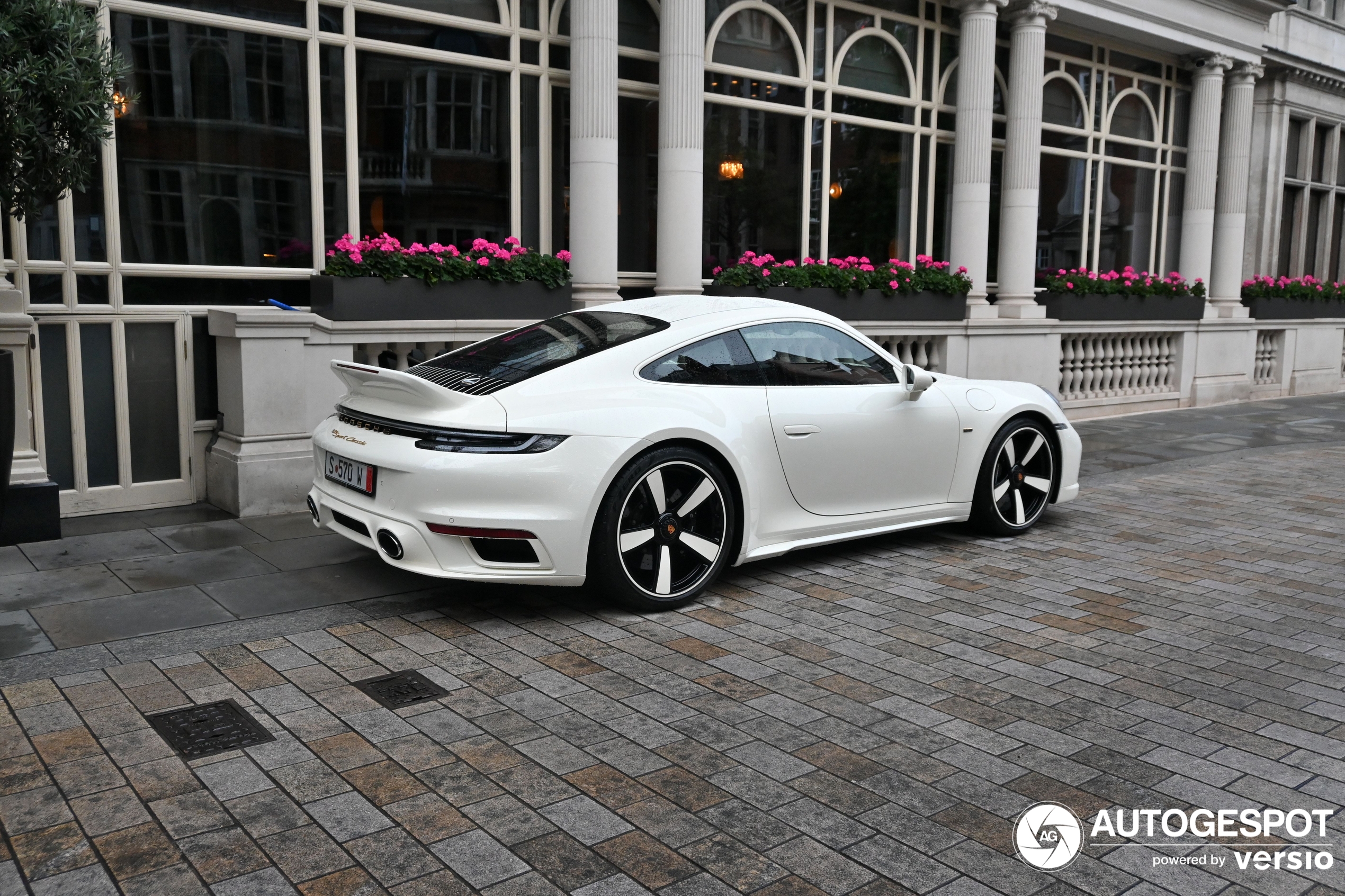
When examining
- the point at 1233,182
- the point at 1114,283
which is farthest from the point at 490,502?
the point at 1233,182

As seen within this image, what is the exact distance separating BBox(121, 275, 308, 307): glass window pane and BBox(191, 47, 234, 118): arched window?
1.23m

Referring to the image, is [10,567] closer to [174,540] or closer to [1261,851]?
[174,540]

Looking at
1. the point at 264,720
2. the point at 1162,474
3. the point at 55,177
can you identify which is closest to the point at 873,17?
the point at 1162,474

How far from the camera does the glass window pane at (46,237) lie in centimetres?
766

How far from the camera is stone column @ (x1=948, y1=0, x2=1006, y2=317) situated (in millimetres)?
13156

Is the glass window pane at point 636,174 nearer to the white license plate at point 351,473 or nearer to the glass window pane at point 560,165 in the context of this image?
the glass window pane at point 560,165

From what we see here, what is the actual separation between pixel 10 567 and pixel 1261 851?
6.20 m

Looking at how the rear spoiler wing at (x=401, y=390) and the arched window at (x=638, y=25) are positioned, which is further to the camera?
the arched window at (x=638, y=25)

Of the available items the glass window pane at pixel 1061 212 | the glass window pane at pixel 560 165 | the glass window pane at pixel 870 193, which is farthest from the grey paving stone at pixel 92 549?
the glass window pane at pixel 1061 212

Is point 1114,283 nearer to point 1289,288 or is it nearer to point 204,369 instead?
point 1289,288

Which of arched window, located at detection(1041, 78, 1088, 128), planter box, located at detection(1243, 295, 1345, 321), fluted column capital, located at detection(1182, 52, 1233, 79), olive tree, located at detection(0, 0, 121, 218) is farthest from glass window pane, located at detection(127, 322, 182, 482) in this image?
planter box, located at detection(1243, 295, 1345, 321)

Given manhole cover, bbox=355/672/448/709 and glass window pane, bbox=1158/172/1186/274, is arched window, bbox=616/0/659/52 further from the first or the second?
glass window pane, bbox=1158/172/1186/274

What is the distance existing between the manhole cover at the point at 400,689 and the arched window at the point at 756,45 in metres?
8.75

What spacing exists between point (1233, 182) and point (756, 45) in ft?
29.7
